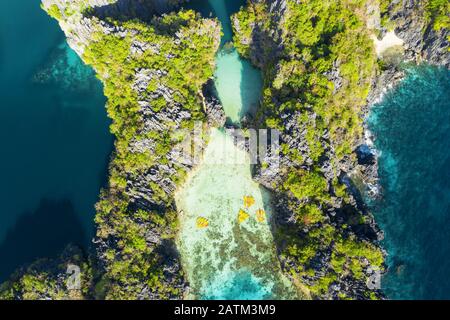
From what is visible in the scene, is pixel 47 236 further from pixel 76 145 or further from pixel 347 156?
pixel 347 156

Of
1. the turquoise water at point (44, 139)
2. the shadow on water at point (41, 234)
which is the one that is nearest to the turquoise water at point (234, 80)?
the turquoise water at point (44, 139)

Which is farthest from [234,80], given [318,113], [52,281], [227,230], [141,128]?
[52,281]

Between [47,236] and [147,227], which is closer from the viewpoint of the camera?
[147,227]

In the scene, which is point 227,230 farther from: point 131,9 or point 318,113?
point 131,9

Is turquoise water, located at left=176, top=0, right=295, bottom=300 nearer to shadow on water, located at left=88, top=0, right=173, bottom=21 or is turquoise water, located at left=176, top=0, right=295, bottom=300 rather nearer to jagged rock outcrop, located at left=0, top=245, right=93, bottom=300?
jagged rock outcrop, located at left=0, top=245, right=93, bottom=300

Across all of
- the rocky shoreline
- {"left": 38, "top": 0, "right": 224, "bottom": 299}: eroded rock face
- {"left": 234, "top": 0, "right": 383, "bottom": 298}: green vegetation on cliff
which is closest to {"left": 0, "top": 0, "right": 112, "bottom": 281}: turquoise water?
the rocky shoreline

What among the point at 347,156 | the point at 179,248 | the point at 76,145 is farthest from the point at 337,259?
the point at 76,145

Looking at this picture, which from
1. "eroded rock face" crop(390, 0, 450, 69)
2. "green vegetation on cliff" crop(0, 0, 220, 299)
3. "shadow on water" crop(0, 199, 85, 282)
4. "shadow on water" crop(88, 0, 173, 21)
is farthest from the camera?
"eroded rock face" crop(390, 0, 450, 69)
